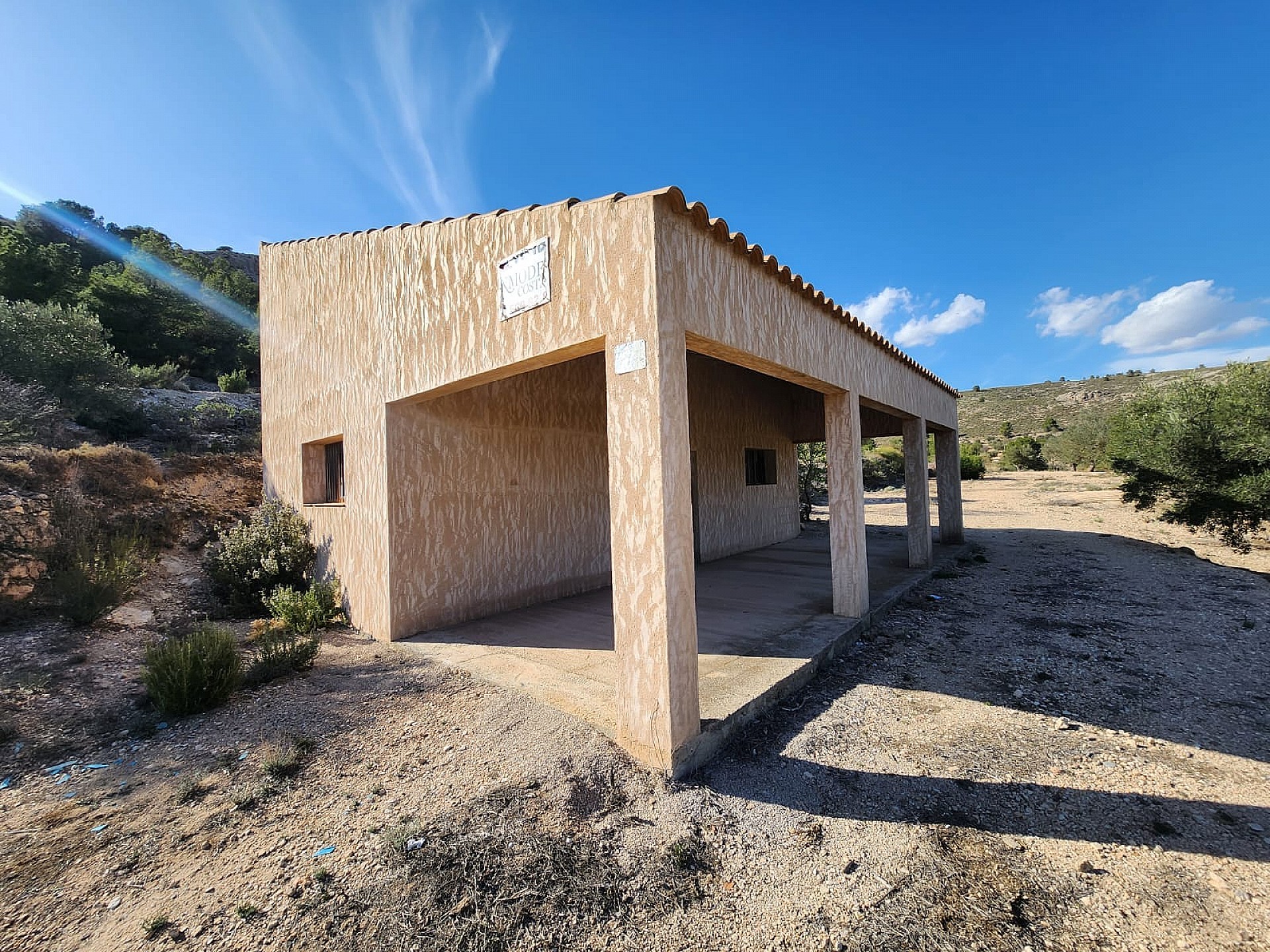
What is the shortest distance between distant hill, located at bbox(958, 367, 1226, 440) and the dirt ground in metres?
38.4

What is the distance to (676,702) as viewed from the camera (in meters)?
Answer: 2.77

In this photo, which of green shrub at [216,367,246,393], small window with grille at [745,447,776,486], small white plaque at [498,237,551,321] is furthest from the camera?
green shrub at [216,367,246,393]

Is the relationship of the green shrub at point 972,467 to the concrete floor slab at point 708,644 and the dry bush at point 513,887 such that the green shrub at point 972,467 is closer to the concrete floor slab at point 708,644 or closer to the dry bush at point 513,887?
the concrete floor slab at point 708,644

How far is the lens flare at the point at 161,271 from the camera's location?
25812mm

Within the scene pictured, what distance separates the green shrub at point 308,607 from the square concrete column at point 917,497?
8.05 metres

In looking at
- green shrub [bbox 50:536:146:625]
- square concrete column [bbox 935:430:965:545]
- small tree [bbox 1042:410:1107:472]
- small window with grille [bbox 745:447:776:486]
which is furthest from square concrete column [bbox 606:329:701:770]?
small tree [bbox 1042:410:1107:472]

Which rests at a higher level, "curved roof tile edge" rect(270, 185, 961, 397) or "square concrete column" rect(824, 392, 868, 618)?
"curved roof tile edge" rect(270, 185, 961, 397)

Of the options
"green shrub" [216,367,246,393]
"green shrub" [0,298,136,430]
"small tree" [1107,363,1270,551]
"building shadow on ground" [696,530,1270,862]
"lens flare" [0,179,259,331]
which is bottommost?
"building shadow on ground" [696,530,1270,862]

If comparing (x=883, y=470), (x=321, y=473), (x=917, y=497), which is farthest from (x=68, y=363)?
(x=883, y=470)

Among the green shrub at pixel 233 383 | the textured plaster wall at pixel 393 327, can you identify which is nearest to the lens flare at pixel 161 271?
the green shrub at pixel 233 383

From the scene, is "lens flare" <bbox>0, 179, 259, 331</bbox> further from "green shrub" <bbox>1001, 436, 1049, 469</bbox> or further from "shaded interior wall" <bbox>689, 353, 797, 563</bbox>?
"green shrub" <bbox>1001, 436, 1049, 469</bbox>

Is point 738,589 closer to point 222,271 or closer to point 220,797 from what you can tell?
point 220,797

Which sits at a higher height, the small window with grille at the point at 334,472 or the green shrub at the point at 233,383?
the green shrub at the point at 233,383

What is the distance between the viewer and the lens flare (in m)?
25.8
